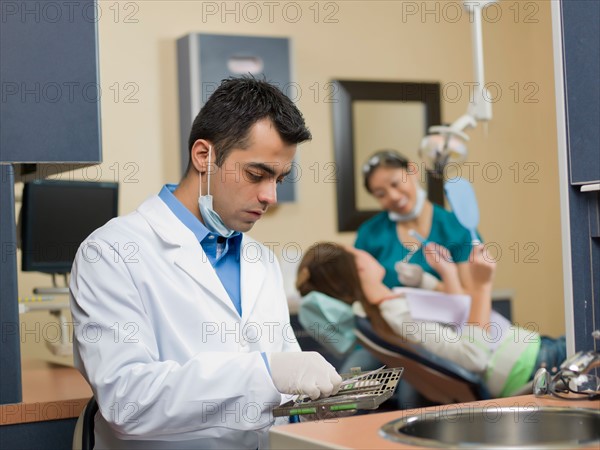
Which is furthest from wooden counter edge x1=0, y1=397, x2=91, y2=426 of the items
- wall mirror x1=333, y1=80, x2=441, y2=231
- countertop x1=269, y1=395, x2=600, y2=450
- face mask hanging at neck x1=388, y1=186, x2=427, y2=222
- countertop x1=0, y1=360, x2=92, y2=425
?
wall mirror x1=333, y1=80, x2=441, y2=231

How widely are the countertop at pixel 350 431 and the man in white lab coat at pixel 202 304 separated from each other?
0.16 metres

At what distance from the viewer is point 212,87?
369cm

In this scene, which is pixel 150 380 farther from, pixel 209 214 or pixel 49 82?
pixel 49 82

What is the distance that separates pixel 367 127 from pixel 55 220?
1.92m

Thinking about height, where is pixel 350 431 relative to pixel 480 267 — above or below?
below

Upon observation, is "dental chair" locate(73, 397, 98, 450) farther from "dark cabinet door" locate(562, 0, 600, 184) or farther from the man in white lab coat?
"dark cabinet door" locate(562, 0, 600, 184)

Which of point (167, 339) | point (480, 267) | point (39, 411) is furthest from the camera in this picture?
point (480, 267)

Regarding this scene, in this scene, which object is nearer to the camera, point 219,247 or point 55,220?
point 219,247

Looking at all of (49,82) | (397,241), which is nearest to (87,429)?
(49,82)

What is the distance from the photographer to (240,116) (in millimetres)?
1645

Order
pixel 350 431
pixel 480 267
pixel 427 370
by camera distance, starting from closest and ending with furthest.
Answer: pixel 350 431 < pixel 427 370 < pixel 480 267

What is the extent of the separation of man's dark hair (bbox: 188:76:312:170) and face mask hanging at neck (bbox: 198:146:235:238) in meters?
0.04

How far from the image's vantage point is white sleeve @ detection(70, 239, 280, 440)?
140 cm

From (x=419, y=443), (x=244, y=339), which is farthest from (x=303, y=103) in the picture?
(x=419, y=443)
